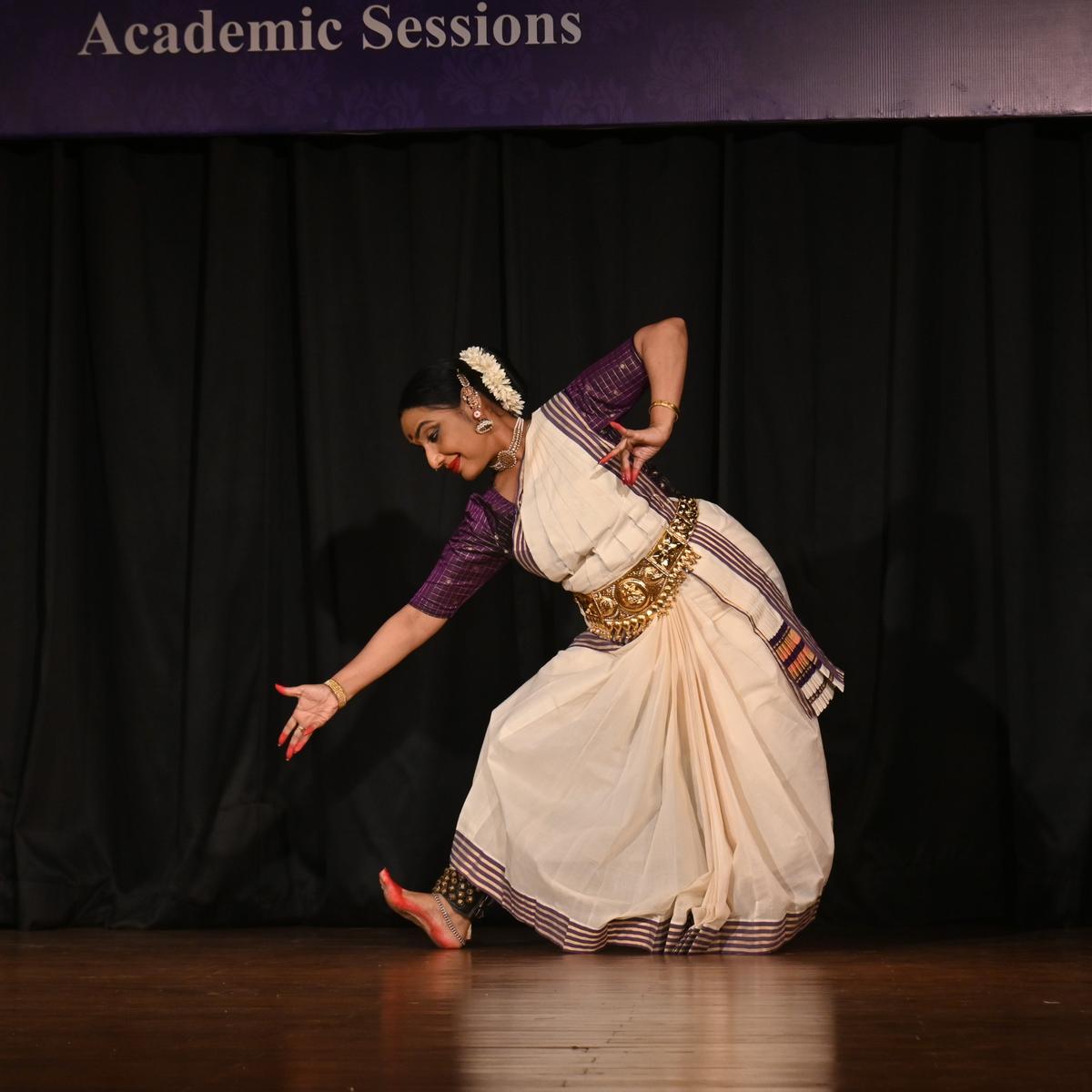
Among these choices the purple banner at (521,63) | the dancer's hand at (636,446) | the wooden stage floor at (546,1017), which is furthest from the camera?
the purple banner at (521,63)

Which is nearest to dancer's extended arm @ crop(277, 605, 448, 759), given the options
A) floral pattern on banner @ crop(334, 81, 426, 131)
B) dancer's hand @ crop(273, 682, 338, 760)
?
dancer's hand @ crop(273, 682, 338, 760)

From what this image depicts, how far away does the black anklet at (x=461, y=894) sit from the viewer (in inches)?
120

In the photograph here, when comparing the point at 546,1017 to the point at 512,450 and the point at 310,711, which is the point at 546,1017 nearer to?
the point at 310,711

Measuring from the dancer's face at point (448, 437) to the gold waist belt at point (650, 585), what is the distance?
0.36m

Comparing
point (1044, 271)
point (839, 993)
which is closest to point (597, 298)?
point (1044, 271)

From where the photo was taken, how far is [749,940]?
2848mm

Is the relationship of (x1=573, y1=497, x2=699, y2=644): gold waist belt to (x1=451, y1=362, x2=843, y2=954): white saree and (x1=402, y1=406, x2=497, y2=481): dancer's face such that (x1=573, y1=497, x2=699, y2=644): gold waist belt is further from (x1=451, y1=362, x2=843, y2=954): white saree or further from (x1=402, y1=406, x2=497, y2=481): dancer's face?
(x1=402, y1=406, x2=497, y2=481): dancer's face

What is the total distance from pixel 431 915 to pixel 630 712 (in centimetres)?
60

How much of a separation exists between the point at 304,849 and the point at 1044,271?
7.77 feet

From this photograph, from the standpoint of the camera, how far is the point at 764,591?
2.97 m

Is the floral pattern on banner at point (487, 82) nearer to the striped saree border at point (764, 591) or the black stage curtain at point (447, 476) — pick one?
the black stage curtain at point (447, 476)

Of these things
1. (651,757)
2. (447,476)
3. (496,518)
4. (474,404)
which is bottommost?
(651,757)

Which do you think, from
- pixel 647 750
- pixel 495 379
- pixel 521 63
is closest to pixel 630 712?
pixel 647 750

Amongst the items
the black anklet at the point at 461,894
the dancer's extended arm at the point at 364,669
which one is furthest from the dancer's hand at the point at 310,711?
the black anklet at the point at 461,894
